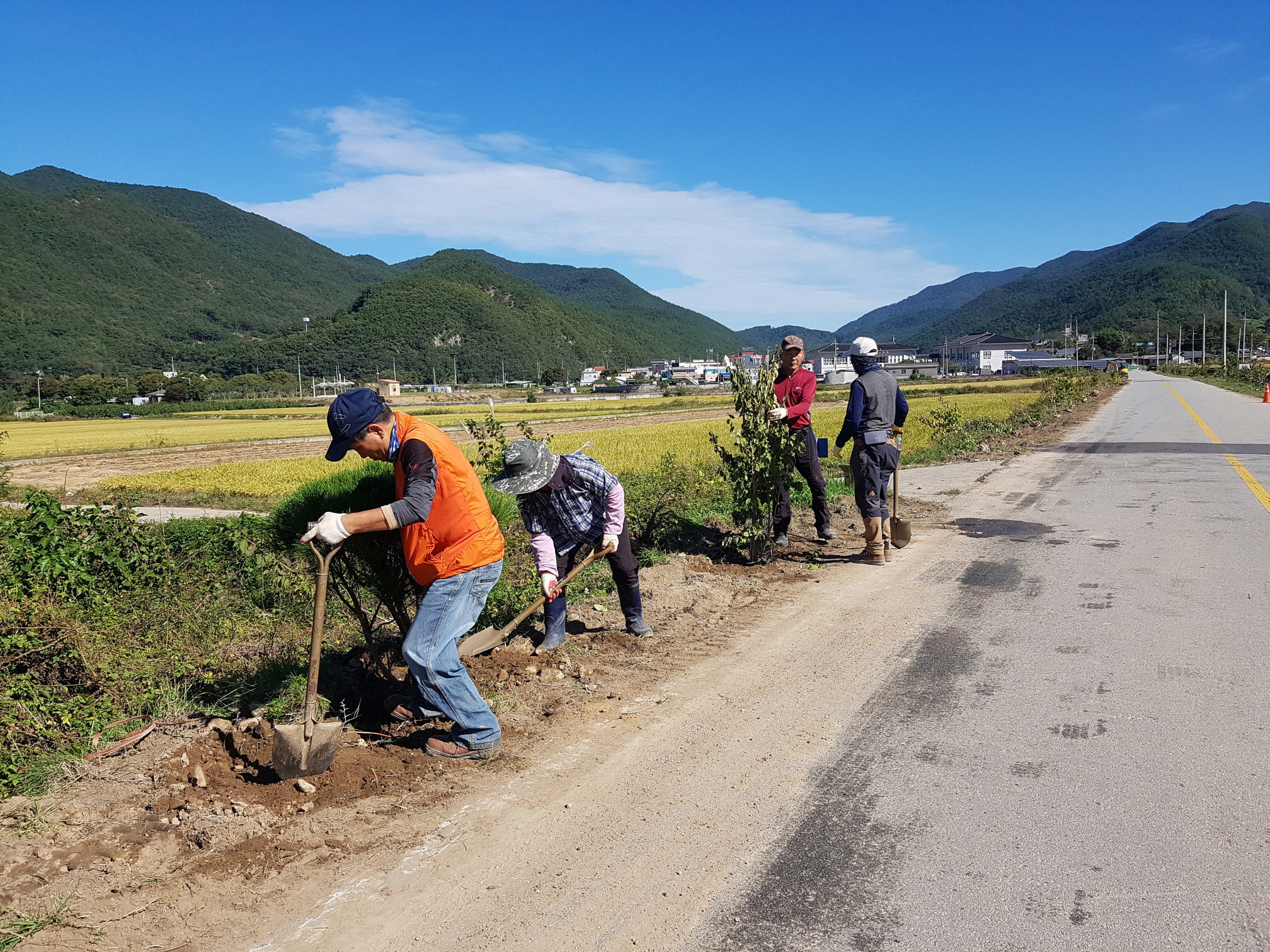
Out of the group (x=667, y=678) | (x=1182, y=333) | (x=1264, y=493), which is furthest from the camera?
(x=1182, y=333)

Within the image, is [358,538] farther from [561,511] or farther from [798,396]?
[798,396]

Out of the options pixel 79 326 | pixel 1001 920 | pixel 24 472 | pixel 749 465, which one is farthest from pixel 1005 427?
pixel 79 326

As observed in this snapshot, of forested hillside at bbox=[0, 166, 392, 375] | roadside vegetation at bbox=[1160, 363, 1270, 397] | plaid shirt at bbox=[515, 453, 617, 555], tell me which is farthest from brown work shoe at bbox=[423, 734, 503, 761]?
forested hillside at bbox=[0, 166, 392, 375]

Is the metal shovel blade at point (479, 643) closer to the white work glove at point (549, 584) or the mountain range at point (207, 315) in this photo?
the white work glove at point (549, 584)

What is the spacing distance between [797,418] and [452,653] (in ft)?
17.3

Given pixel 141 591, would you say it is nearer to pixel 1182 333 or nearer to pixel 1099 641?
pixel 1099 641

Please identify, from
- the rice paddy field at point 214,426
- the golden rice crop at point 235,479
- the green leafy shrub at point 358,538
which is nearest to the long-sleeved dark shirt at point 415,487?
the green leafy shrub at point 358,538

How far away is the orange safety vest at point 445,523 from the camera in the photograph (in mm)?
4047

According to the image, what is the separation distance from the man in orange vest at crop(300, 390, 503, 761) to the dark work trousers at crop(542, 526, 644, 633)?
4.81 feet

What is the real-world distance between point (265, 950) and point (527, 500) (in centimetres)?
313

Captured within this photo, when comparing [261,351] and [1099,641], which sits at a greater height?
[261,351]

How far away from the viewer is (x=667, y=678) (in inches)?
211

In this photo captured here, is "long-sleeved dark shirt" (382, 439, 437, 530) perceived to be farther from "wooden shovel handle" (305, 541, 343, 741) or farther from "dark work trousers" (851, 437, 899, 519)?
"dark work trousers" (851, 437, 899, 519)

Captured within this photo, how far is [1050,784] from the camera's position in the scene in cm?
376
